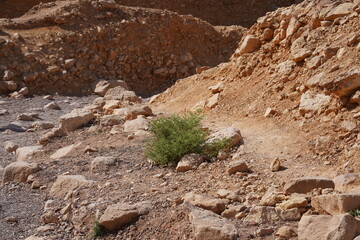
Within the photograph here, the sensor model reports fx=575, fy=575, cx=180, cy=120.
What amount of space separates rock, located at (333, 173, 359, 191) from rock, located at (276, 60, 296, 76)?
267cm

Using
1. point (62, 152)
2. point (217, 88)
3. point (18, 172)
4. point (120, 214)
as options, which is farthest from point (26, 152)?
point (120, 214)

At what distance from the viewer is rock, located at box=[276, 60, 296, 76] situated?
7.04m

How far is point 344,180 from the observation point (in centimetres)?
447

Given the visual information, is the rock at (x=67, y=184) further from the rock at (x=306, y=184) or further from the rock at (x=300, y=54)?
the rock at (x=300, y=54)

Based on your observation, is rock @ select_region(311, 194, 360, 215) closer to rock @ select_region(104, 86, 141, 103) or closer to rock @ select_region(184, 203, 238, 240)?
rock @ select_region(184, 203, 238, 240)

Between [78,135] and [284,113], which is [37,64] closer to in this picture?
[78,135]

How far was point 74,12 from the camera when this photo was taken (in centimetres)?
1326

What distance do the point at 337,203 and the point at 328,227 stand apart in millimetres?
367

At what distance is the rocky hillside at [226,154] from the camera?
13.6 feet

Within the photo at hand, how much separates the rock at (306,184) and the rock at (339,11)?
3188 mm

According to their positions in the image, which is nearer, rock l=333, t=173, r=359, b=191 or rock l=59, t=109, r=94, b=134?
rock l=333, t=173, r=359, b=191

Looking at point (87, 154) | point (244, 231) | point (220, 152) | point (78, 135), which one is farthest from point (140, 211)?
point (78, 135)

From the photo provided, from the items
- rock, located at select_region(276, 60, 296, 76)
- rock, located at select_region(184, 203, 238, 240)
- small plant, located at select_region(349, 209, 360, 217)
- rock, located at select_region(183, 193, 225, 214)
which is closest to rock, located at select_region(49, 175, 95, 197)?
rock, located at select_region(183, 193, 225, 214)

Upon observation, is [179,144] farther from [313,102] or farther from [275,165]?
[313,102]
